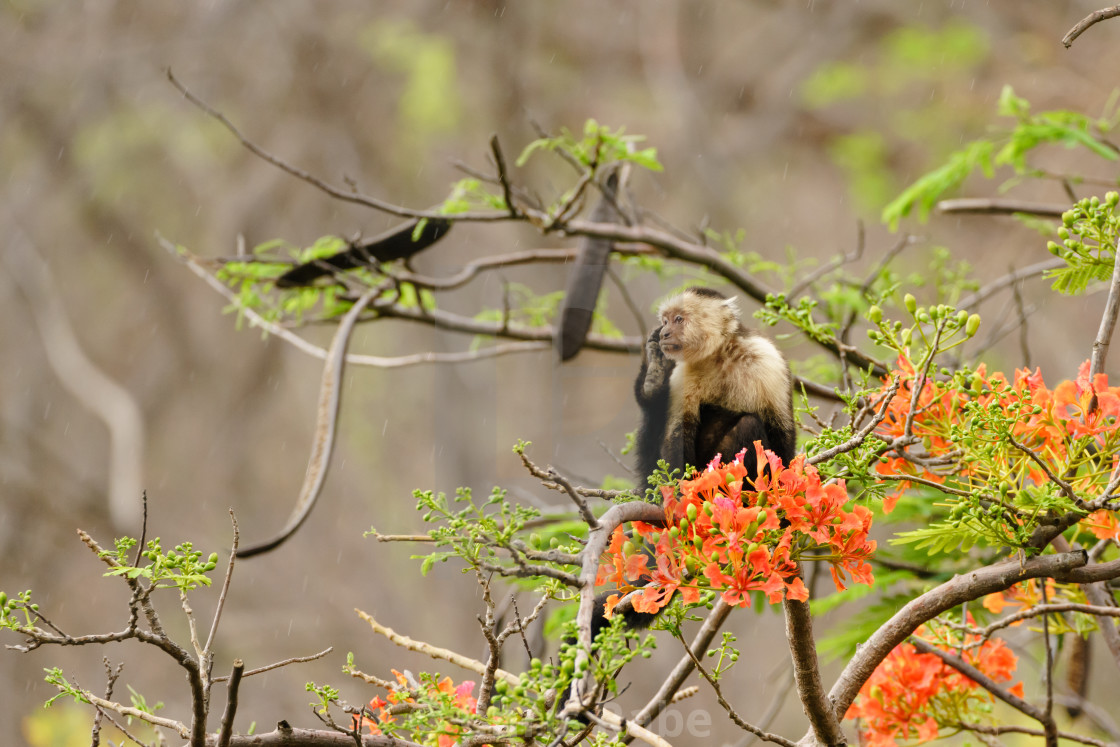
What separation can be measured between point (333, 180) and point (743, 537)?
23.5 ft

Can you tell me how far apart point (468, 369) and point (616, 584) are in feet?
10.9

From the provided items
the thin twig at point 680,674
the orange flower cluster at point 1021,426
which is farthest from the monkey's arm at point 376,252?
the orange flower cluster at point 1021,426

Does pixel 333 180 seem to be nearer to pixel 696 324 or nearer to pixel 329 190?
pixel 329 190

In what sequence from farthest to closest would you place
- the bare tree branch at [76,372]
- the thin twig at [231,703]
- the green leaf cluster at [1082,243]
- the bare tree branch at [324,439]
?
the bare tree branch at [76,372] → the bare tree branch at [324,439] → the green leaf cluster at [1082,243] → the thin twig at [231,703]

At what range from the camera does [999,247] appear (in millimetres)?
6859

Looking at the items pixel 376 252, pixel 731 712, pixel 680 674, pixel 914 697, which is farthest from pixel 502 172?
pixel 914 697

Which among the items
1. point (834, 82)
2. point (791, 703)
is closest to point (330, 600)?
point (791, 703)

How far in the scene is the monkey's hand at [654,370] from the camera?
1614 millimetres

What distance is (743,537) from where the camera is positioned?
0.98m

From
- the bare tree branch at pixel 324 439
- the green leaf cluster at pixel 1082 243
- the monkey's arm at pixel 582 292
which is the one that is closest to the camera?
the green leaf cluster at pixel 1082 243

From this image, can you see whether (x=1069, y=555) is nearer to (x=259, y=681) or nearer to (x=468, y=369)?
(x=468, y=369)

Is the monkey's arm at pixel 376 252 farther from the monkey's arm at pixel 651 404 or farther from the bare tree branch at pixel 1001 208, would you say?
the bare tree branch at pixel 1001 208

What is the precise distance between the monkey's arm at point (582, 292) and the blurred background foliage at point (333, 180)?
434cm

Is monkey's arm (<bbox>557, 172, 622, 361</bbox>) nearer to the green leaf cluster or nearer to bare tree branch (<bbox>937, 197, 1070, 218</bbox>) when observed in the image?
bare tree branch (<bbox>937, 197, 1070, 218</bbox>)
